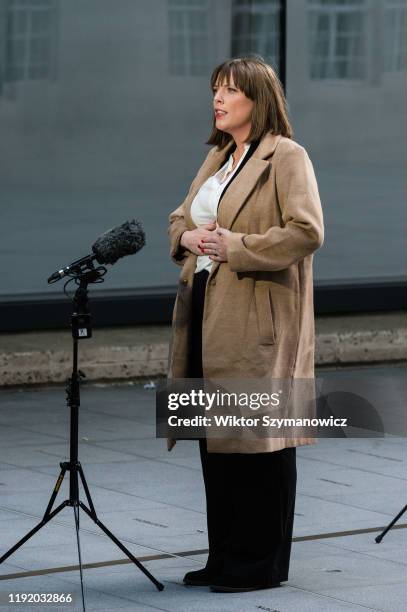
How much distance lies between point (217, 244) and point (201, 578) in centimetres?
127

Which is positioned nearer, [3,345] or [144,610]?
[144,610]

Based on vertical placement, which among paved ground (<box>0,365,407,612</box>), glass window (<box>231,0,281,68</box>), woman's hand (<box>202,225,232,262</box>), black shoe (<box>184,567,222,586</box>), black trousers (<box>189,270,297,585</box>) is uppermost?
glass window (<box>231,0,281,68</box>)

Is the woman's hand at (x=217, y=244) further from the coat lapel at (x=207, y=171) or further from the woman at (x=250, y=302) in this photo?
the coat lapel at (x=207, y=171)

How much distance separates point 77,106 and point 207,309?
5.72 metres

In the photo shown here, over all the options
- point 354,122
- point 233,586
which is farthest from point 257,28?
point 233,586

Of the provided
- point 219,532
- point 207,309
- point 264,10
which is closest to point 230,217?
point 207,309

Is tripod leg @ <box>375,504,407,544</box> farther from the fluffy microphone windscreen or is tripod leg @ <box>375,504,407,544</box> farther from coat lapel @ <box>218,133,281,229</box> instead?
the fluffy microphone windscreen

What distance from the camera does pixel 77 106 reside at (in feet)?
37.6

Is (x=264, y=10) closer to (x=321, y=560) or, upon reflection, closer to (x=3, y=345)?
(x=3, y=345)

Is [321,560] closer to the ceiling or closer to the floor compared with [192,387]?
closer to the floor

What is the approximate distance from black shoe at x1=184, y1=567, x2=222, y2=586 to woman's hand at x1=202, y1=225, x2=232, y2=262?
47.1 inches

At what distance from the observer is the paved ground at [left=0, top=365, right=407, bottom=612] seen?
5.97 meters

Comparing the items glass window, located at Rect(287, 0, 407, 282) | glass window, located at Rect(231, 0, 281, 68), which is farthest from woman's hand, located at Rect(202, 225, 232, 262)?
glass window, located at Rect(287, 0, 407, 282)

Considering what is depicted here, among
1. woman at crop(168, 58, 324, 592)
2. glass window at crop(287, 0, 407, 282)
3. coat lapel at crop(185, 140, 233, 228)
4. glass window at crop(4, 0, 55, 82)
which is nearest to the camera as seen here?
woman at crop(168, 58, 324, 592)
